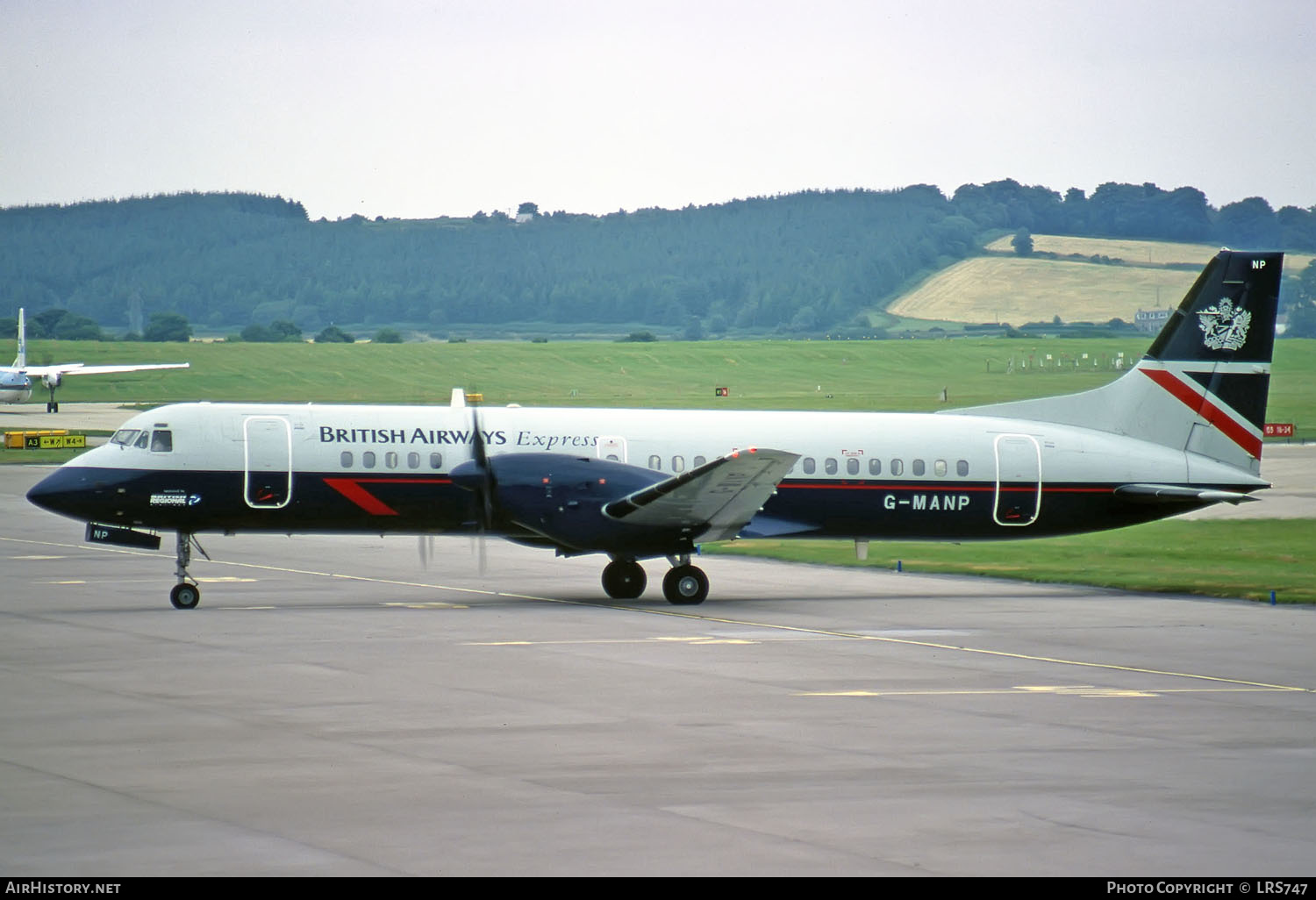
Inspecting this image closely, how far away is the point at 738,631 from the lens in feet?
85.0

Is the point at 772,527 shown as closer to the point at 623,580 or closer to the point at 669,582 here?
the point at 669,582

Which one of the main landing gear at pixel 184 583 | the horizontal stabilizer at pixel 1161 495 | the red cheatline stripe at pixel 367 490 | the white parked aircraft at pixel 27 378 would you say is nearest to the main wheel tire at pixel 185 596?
the main landing gear at pixel 184 583

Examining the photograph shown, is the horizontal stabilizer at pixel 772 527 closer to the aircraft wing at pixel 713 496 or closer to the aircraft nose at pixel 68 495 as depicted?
the aircraft wing at pixel 713 496

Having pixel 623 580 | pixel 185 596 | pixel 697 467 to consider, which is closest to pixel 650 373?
pixel 697 467

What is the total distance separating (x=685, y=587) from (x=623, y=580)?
1.38 m

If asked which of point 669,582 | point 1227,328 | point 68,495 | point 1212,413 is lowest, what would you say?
point 669,582

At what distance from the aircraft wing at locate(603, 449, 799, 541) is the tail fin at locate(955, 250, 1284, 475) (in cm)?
707

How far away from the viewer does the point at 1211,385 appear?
106ft

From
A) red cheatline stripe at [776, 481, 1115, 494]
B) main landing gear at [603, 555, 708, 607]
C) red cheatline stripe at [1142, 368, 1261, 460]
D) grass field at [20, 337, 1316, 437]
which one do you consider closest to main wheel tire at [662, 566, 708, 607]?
main landing gear at [603, 555, 708, 607]

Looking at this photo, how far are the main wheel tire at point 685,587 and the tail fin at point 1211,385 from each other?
783cm

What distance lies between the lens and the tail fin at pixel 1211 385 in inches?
1267

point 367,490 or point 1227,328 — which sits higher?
point 1227,328

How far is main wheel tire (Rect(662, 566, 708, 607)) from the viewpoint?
29281 millimetres

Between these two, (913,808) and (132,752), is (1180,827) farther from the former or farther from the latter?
(132,752)
